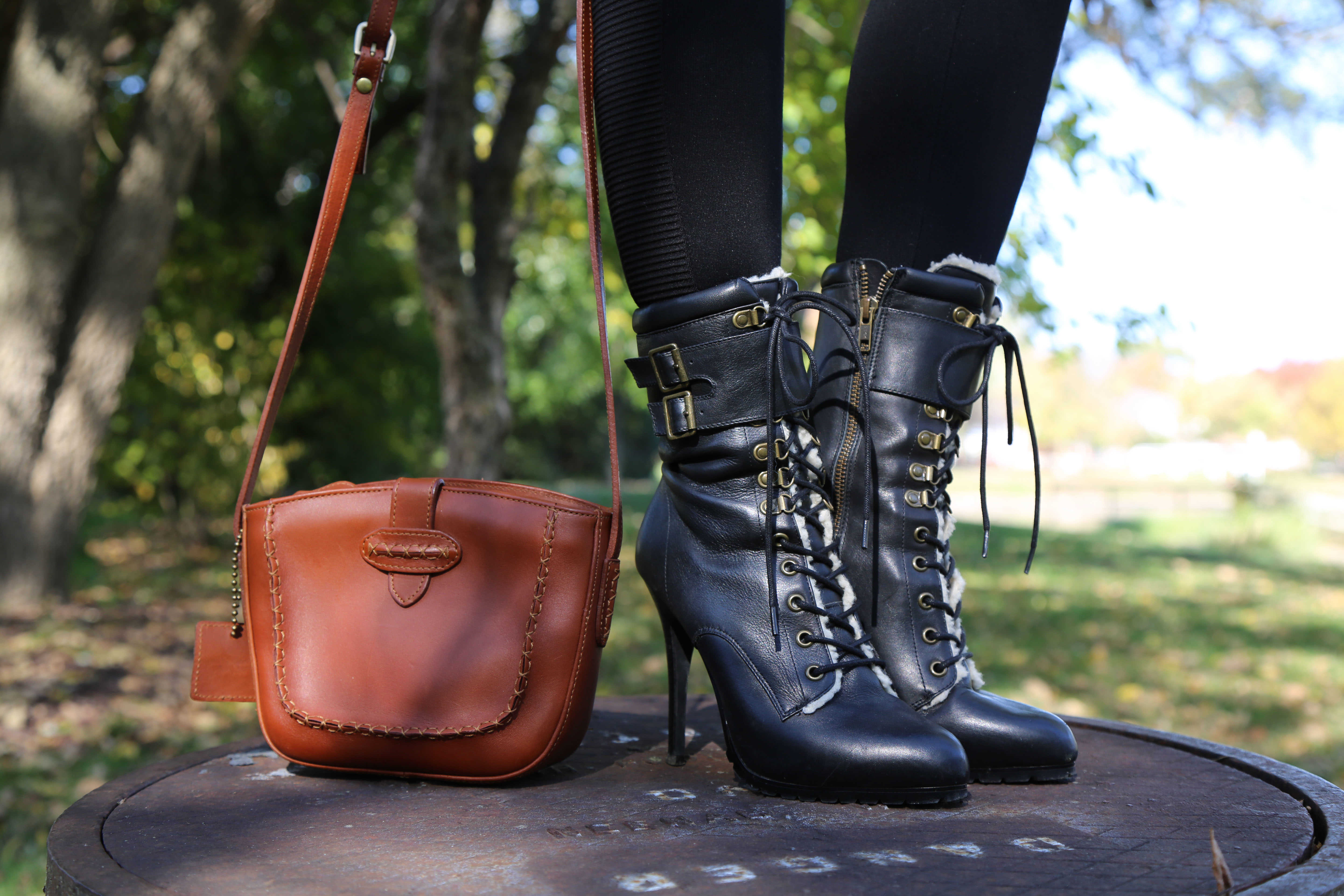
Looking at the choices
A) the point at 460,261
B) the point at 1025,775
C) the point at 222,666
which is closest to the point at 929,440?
the point at 1025,775

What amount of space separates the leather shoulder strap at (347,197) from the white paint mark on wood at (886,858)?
42 cm

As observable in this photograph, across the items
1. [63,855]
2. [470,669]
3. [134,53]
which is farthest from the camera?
[134,53]

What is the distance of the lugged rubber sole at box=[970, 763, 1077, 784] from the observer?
1.17 meters

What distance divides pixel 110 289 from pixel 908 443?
4586 mm

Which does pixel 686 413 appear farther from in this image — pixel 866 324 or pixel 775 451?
pixel 866 324

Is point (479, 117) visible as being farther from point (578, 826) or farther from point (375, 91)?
point (578, 826)

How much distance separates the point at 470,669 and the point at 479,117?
7149 millimetres

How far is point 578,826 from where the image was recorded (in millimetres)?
965

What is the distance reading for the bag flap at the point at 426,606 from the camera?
1107 mm

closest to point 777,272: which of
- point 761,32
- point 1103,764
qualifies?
point 761,32

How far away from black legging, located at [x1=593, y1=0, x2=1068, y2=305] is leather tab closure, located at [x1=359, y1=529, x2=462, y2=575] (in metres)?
0.38

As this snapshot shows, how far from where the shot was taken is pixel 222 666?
124 cm

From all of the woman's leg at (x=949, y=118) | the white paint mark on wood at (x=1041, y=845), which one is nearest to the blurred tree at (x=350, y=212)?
the woman's leg at (x=949, y=118)

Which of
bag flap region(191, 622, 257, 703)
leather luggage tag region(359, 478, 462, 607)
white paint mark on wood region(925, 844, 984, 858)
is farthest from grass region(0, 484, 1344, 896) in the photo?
white paint mark on wood region(925, 844, 984, 858)
